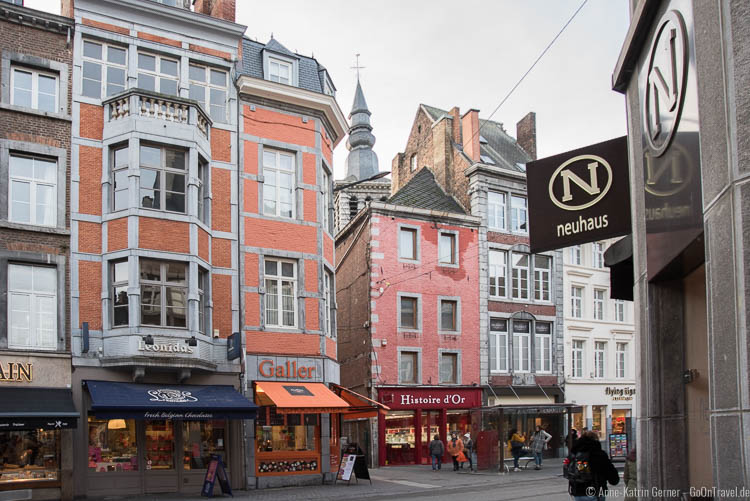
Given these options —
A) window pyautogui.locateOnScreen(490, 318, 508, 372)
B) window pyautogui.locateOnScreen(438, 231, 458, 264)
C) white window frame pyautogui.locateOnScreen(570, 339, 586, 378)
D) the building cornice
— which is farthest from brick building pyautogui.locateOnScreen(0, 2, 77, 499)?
white window frame pyautogui.locateOnScreen(570, 339, 586, 378)

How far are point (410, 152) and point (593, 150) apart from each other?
34.4m

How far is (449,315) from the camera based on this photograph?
33625 millimetres

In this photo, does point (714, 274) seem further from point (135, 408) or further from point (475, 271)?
point (475, 271)

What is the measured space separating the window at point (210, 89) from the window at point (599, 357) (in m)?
23.3

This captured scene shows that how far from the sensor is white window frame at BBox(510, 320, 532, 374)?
34.8 meters

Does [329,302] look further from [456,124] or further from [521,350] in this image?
[456,124]

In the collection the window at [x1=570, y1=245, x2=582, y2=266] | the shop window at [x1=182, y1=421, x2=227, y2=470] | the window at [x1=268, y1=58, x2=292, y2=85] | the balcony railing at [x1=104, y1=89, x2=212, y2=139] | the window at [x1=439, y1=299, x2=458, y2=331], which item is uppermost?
the window at [x1=268, y1=58, x2=292, y2=85]

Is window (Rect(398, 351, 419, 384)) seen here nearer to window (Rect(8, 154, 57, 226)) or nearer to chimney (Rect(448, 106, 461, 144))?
chimney (Rect(448, 106, 461, 144))

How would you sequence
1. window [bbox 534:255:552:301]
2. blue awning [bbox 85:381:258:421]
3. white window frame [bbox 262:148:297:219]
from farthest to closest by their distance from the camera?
window [bbox 534:255:552:301] → white window frame [bbox 262:148:297:219] → blue awning [bbox 85:381:258:421]

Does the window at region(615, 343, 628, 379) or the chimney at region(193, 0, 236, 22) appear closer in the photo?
the chimney at region(193, 0, 236, 22)

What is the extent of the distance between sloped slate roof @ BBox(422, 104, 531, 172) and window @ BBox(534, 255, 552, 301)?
14.8 feet

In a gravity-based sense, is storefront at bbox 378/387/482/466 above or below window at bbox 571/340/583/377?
below

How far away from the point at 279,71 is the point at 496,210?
14854 millimetres

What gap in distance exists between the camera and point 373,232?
32125 millimetres
